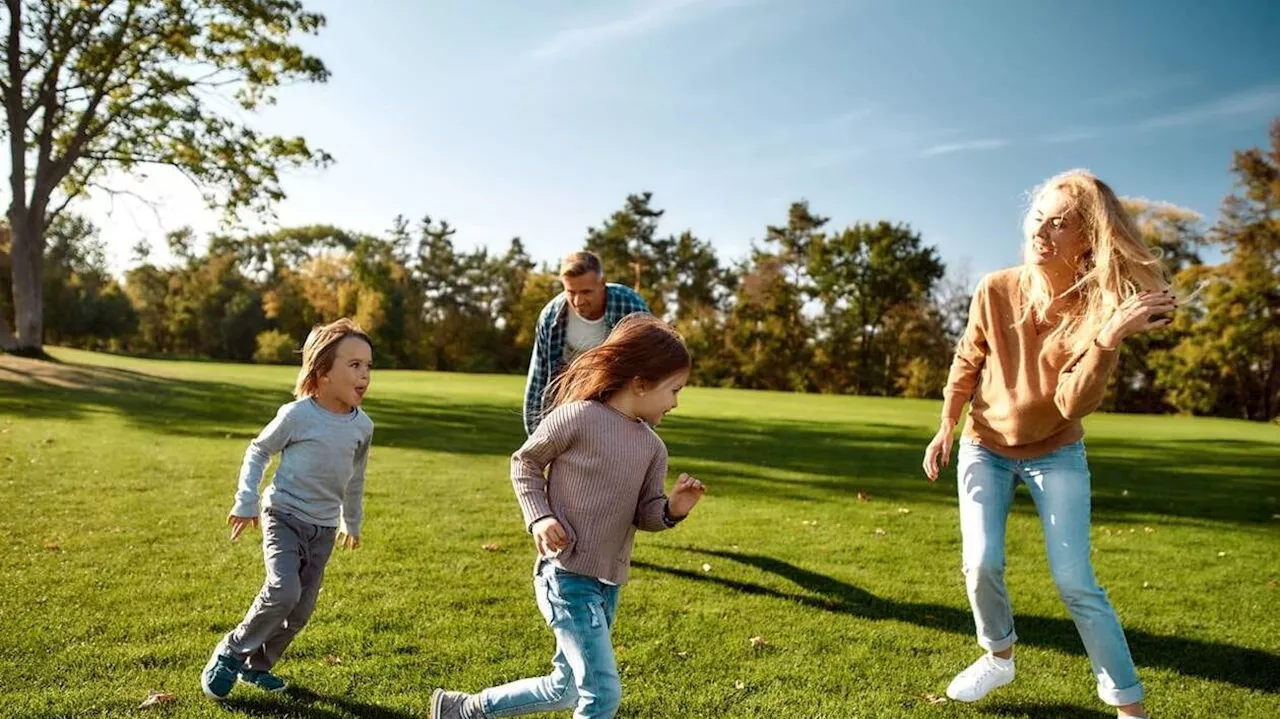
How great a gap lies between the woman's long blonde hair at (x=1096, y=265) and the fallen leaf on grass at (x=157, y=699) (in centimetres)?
416

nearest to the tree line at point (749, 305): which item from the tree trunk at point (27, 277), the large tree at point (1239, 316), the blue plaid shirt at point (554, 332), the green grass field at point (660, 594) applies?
the large tree at point (1239, 316)

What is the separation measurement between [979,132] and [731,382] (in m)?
21.0

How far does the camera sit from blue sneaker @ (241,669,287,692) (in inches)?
160

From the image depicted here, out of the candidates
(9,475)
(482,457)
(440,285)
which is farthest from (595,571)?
(440,285)

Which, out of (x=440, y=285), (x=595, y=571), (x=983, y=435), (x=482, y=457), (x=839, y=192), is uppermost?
(x=839, y=192)

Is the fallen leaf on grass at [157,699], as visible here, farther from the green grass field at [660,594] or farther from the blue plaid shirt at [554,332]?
the blue plaid shirt at [554,332]

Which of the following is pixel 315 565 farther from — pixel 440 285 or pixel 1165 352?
pixel 440 285

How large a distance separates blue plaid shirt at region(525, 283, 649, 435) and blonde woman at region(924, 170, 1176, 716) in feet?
8.73

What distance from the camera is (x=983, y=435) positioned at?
4199mm

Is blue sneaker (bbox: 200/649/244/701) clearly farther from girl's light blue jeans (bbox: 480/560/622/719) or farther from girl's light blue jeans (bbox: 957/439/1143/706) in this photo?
→ girl's light blue jeans (bbox: 957/439/1143/706)

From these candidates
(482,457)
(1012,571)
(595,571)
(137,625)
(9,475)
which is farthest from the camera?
(482,457)

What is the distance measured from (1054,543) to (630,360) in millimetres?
2158

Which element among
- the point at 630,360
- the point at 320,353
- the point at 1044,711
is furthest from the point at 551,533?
the point at 1044,711

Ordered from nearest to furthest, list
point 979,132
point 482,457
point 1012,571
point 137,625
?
point 137,625, point 1012,571, point 482,457, point 979,132
